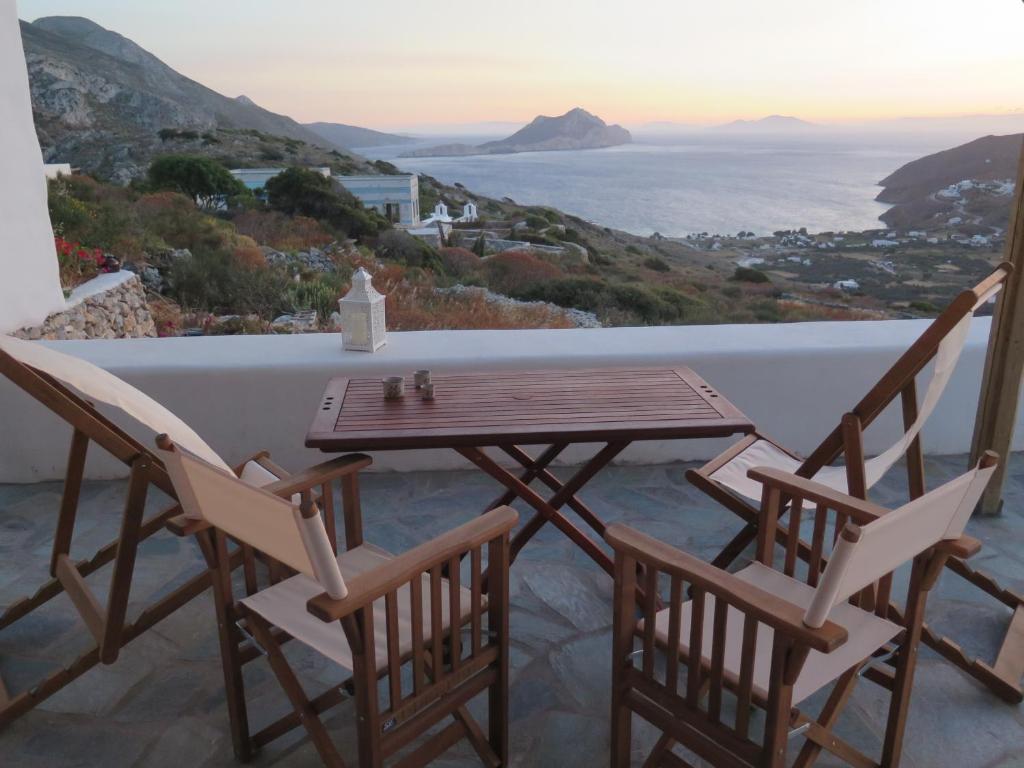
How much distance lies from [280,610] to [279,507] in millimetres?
545

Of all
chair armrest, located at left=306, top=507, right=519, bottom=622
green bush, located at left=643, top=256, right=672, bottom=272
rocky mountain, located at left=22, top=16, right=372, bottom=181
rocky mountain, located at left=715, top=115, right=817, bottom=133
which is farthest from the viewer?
rocky mountain, located at left=22, top=16, right=372, bottom=181

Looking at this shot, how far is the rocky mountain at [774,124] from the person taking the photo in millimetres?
10258

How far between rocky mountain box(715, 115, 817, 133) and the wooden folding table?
8700 mm

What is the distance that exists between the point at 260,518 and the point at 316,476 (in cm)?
54

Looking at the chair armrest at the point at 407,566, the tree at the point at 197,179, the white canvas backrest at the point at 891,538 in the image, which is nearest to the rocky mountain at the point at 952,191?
the white canvas backrest at the point at 891,538


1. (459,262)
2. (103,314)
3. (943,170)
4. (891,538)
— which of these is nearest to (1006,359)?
(891,538)

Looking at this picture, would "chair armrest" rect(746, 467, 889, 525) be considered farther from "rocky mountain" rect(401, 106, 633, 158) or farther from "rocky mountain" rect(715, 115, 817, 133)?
"rocky mountain" rect(401, 106, 633, 158)

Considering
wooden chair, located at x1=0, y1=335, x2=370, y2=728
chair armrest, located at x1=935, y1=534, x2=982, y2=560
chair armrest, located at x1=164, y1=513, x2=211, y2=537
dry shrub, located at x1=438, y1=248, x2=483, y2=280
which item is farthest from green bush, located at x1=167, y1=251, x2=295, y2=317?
chair armrest, located at x1=935, y1=534, x2=982, y2=560

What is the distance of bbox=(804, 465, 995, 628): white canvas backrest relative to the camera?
1224 millimetres

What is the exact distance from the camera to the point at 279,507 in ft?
4.27

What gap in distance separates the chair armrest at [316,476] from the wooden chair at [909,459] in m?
0.96

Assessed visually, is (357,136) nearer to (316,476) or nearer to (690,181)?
(690,181)

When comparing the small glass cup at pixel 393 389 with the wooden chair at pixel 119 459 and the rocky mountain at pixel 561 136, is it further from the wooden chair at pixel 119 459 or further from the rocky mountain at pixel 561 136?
the rocky mountain at pixel 561 136

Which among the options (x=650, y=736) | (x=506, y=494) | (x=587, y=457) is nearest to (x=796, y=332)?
(x=587, y=457)
